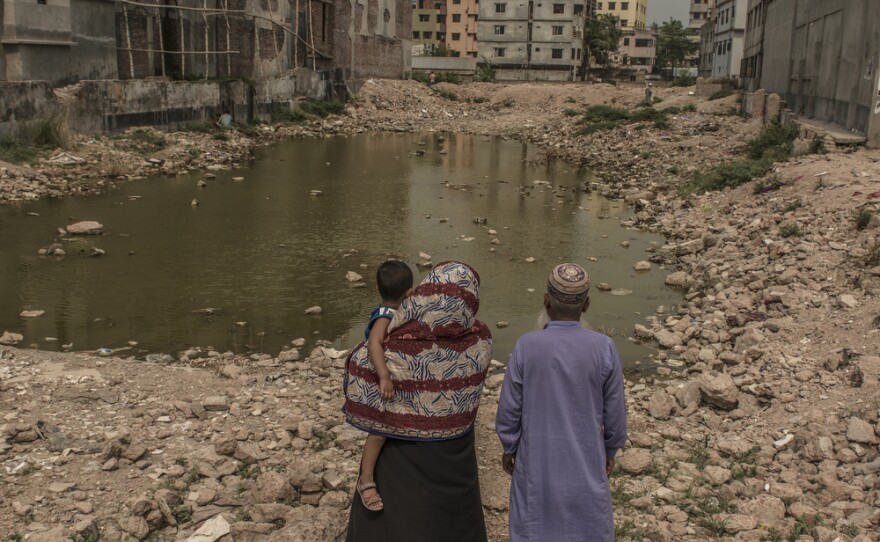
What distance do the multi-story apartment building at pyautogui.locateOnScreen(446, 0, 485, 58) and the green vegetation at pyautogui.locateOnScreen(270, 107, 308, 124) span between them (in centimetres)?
4702

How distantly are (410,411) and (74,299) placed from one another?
5824 millimetres

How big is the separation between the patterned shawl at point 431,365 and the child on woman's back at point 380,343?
1.2 inches

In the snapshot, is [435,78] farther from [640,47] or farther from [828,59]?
[640,47]

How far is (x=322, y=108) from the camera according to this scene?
27.1 meters

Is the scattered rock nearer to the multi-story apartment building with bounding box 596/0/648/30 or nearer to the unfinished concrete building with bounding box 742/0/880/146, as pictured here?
the unfinished concrete building with bounding box 742/0/880/146

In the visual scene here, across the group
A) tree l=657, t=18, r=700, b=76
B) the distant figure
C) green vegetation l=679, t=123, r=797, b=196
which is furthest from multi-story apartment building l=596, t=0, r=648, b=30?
green vegetation l=679, t=123, r=797, b=196

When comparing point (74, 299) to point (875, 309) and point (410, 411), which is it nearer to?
point (410, 411)

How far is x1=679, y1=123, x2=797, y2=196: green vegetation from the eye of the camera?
12016 millimetres

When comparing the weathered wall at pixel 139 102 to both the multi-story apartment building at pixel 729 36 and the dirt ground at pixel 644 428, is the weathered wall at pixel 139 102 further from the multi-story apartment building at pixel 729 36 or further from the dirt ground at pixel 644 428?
the multi-story apartment building at pixel 729 36

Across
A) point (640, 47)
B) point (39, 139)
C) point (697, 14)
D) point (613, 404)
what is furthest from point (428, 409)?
point (697, 14)

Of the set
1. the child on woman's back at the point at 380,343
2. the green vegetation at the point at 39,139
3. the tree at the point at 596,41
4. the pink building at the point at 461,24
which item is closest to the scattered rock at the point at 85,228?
the green vegetation at the point at 39,139

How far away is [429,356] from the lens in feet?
8.54

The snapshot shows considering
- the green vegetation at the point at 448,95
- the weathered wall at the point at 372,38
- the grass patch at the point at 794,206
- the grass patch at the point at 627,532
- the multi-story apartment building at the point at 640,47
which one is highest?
the multi-story apartment building at the point at 640,47

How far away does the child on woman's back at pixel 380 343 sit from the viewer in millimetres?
2662
